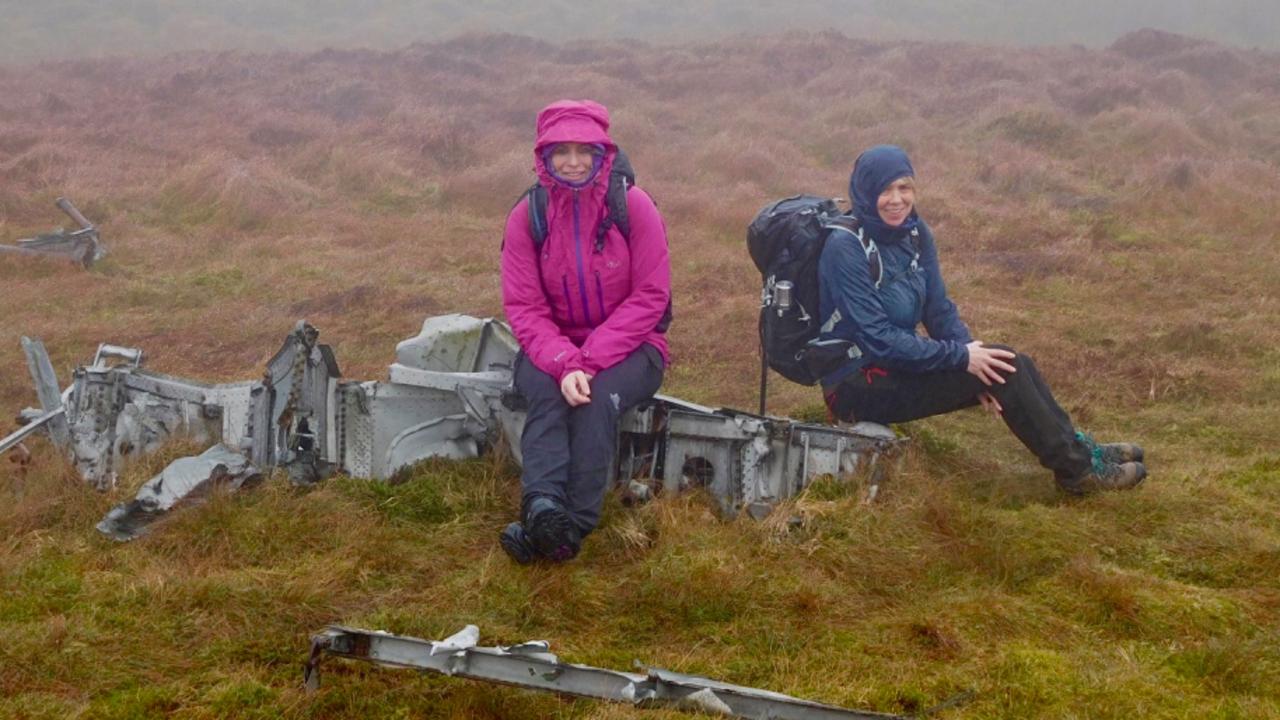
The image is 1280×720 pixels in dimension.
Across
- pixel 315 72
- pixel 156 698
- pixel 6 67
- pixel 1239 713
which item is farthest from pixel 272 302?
pixel 6 67

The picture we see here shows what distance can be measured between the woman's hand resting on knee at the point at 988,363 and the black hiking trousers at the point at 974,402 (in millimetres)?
42

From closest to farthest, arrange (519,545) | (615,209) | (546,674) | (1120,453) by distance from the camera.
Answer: (546,674)
(519,545)
(615,209)
(1120,453)

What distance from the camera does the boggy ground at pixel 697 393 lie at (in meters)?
3.74

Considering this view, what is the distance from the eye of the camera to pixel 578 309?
4.81 meters

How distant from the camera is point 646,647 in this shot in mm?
3934

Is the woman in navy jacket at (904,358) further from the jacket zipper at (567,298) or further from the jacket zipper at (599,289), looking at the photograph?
the jacket zipper at (567,298)

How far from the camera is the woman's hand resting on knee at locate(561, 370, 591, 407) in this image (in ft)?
14.6

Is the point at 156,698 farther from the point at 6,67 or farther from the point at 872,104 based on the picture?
the point at 6,67

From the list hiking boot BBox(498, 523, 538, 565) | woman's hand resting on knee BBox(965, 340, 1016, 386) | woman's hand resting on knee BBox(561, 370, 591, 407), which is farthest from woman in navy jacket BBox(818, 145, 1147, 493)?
hiking boot BBox(498, 523, 538, 565)

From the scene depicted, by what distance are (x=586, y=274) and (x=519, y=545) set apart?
3.91 feet

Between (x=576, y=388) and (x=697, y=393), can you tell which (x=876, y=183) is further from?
(x=697, y=393)

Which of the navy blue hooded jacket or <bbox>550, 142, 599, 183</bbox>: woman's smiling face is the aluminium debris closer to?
<bbox>550, 142, 599, 183</bbox>: woman's smiling face

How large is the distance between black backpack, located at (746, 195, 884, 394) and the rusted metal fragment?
243 cm

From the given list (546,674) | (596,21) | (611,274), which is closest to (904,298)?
(611,274)
